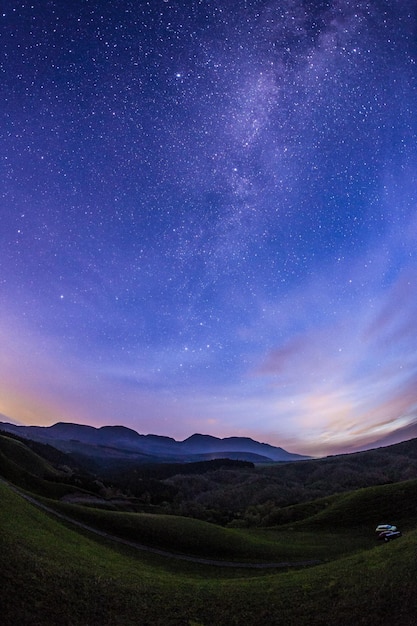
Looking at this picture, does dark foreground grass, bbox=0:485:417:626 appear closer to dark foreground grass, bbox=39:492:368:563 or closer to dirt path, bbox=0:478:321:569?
dirt path, bbox=0:478:321:569

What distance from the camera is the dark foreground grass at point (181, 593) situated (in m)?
21.9

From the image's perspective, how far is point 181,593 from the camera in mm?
31312

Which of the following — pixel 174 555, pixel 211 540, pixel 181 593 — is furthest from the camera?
pixel 211 540

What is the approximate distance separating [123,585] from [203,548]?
88.6 feet

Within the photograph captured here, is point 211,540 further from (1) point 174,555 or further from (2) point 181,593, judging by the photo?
(2) point 181,593

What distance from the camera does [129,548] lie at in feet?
164

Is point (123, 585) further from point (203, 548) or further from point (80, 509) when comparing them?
point (80, 509)

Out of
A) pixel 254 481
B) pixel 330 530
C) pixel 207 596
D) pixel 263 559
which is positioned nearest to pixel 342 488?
pixel 254 481

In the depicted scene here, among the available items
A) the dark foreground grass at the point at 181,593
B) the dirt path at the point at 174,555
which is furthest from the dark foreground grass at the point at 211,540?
the dark foreground grass at the point at 181,593

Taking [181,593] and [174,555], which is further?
[174,555]

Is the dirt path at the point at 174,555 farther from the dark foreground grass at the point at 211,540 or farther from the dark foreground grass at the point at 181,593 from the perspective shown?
the dark foreground grass at the point at 181,593

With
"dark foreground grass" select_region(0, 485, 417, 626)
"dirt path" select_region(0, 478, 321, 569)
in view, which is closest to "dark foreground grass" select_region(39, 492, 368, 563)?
"dirt path" select_region(0, 478, 321, 569)

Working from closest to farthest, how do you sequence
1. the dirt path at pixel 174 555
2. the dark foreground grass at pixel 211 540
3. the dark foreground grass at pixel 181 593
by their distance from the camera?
1. the dark foreground grass at pixel 181 593
2. the dirt path at pixel 174 555
3. the dark foreground grass at pixel 211 540

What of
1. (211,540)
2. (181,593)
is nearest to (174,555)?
(211,540)
